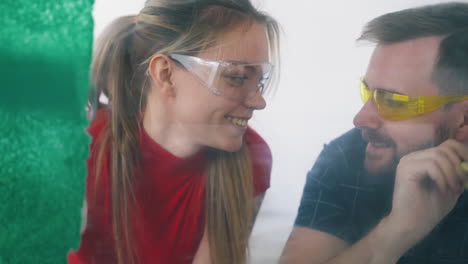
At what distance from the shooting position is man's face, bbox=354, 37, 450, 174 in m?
0.78

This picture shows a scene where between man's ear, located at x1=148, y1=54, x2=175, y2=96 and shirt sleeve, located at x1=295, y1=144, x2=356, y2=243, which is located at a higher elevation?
man's ear, located at x1=148, y1=54, x2=175, y2=96

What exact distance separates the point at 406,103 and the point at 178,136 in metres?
0.40

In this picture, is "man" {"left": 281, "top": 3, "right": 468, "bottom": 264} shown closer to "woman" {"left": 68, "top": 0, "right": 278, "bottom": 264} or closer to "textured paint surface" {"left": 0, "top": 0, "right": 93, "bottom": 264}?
"woman" {"left": 68, "top": 0, "right": 278, "bottom": 264}

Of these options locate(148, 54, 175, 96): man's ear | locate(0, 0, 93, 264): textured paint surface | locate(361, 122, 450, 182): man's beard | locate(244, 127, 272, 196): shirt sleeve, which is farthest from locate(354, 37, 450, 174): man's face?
locate(0, 0, 93, 264): textured paint surface

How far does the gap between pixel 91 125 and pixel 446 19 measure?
0.65 metres

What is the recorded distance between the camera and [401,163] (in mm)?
799

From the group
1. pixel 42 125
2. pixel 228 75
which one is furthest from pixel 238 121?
pixel 42 125

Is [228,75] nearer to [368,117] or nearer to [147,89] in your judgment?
[147,89]

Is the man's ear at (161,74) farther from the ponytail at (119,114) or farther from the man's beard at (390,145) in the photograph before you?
the man's beard at (390,145)

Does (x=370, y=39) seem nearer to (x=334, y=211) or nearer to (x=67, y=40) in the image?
(x=334, y=211)

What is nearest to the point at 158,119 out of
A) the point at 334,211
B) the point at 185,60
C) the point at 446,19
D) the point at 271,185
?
the point at 185,60

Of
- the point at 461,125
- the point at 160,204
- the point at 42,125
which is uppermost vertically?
the point at 461,125

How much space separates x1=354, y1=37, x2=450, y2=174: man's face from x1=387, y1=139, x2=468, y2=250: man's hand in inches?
0.8

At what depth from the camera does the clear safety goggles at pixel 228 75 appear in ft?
2.47
